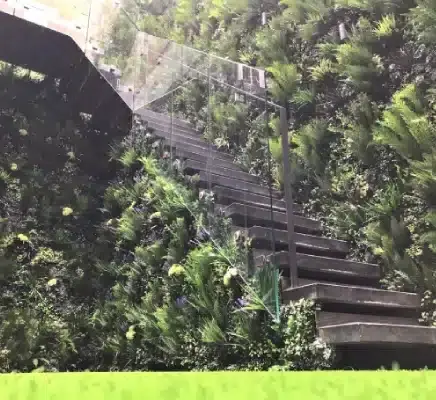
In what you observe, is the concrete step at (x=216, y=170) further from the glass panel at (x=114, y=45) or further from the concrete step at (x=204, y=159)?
the glass panel at (x=114, y=45)

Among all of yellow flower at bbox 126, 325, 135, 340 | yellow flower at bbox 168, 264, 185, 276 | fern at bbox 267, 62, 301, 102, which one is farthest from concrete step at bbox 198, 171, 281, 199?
fern at bbox 267, 62, 301, 102

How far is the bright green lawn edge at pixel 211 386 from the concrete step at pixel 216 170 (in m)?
3.00

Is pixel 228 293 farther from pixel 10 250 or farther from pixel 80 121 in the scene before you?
pixel 80 121

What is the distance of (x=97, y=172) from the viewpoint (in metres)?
8.18

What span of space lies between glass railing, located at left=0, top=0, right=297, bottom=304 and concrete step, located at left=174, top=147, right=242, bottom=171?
1cm

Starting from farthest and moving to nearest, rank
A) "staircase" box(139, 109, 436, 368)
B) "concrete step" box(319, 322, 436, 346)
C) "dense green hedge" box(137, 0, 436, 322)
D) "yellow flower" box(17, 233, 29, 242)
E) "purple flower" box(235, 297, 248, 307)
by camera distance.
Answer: "yellow flower" box(17, 233, 29, 242) → "dense green hedge" box(137, 0, 436, 322) → "purple flower" box(235, 297, 248, 307) → "staircase" box(139, 109, 436, 368) → "concrete step" box(319, 322, 436, 346)

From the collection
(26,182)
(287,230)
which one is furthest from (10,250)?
(287,230)

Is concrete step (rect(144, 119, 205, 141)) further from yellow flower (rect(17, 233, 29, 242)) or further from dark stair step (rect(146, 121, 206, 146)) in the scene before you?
yellow flower (rect(17, 233, 29, 242))

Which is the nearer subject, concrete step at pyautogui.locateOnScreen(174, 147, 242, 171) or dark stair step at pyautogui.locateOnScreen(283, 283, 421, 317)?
dark stair step at pyautogui.locateOnScreen(283, 283, 421, 317)

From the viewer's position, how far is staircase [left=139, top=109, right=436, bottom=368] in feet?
13.3

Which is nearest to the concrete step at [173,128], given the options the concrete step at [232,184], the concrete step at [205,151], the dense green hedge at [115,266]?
the concrete step at [205,151]

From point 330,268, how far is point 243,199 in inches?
42.1

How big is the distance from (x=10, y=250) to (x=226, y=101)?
343 cm

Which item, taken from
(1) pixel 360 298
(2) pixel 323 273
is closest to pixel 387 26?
(2) pixel 323 273
